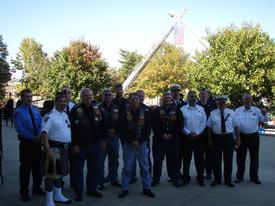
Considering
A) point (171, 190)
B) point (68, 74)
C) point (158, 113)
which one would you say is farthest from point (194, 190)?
point (68, 74)

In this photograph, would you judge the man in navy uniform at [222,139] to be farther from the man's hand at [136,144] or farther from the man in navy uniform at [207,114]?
the man's hand at [136,144]

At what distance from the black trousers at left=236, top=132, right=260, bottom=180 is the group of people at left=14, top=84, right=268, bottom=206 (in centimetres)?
2

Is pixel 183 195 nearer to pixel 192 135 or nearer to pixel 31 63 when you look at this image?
pixel 192 135

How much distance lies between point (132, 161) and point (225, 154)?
6.84 ft

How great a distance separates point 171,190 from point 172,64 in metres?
35.1

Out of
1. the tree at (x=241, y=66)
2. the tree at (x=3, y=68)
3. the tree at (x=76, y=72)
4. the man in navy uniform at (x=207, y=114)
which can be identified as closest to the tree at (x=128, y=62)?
the tree at (x=3, y=68)

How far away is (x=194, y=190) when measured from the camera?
6504 mm

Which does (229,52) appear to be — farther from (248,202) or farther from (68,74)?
(248,202)

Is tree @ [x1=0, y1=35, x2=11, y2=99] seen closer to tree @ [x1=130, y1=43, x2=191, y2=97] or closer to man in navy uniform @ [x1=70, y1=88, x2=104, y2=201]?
tree @ [x1=130, y1=43, x2=191, y2=97]

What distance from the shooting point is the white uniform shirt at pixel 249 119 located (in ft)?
23.8

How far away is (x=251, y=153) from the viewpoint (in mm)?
7258

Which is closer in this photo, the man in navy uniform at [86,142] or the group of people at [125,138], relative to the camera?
the group of people at [125,138]

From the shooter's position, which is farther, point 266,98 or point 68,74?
point 68,74

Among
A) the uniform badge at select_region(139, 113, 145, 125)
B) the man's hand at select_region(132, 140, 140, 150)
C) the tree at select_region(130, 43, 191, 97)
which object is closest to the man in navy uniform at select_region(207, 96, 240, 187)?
the uniform badge at select_region(139, 113, 145, 125)
